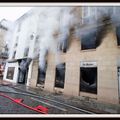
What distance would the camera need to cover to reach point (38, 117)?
172cm

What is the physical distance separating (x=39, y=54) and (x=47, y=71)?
0.95ft

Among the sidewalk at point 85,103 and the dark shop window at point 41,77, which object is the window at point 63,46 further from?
the sidewalk at point 85,103

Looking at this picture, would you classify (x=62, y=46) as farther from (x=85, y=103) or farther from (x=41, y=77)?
(x=85, y=103)

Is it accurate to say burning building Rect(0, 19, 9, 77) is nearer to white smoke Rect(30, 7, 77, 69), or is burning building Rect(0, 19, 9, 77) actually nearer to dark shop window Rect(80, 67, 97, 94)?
white smoke Rect(30, 7, 77, 69)

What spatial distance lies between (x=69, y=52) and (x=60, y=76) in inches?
14.6

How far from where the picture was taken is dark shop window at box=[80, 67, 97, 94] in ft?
5.77

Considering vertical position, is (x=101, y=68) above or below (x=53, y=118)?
above

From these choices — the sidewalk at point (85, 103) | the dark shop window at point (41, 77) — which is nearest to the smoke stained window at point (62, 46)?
the dark shop window at point (41, 77)

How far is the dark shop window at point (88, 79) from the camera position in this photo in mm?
1760

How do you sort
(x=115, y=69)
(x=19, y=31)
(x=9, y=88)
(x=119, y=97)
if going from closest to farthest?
(x=119, y=97) < (x=115, y=69) < (x=9, y=88) < (x=19, y=31)

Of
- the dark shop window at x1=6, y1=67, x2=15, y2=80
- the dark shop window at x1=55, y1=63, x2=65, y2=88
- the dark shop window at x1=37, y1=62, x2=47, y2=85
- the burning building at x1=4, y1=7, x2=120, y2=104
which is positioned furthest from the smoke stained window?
the dark shop window at x1=6, y1=67, x2=15, y2=80

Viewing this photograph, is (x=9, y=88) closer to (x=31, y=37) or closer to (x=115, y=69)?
(x=31, y=37)

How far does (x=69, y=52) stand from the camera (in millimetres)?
2035

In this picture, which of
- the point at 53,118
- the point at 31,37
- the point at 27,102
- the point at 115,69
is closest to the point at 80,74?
the point at 115,69
